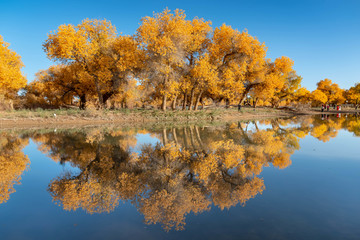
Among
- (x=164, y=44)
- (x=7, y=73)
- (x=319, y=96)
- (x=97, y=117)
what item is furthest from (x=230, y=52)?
(x=319, y=96)

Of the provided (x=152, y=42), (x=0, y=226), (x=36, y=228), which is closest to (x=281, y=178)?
(x=36, y=228)

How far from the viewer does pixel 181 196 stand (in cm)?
498

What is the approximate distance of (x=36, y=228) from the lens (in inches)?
153

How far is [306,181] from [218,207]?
3.03 m

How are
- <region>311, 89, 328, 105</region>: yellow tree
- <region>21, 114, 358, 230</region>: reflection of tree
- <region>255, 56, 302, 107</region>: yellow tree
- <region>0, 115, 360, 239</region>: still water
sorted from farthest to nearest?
<region>311, 89, 328, 105</region>: yellow tree → <region>255, 56, 302, 107</region>: yellow tree → <region>21, 114, 358, 230</region>: reflection of tree → <region>0, 115, 360, 239</region>: still water

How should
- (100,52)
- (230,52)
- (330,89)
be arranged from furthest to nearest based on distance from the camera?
(330,89)
(230,52)
(100,52)

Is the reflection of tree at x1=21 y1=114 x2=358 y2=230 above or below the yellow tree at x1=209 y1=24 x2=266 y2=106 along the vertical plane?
below

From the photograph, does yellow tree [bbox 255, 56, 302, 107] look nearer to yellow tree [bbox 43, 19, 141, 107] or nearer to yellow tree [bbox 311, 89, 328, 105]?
yellow tree [bbox 43, 19, 141, 107]

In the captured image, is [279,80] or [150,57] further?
[279,80]

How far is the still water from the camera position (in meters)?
3.75

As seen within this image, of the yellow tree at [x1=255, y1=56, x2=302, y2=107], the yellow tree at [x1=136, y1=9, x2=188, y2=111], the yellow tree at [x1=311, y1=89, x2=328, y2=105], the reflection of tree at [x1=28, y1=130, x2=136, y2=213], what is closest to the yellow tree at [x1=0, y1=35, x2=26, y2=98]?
the yellow tree at [x1=136, y1=9, x2=188, y2=111]

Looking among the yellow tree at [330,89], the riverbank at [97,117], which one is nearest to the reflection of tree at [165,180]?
the riverbank at [97,117]

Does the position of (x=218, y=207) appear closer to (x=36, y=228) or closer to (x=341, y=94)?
(x=36, y=228)

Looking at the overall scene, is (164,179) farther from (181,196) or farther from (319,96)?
(319,96)
